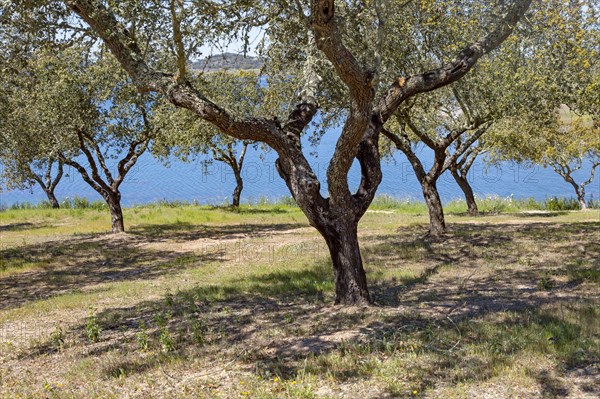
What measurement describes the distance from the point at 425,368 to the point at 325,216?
374 centimetres

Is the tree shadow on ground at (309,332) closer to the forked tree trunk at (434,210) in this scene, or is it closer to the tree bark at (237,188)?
the forked tree trunk at (434,210)

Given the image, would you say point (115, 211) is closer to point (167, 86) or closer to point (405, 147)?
point (405, 147)

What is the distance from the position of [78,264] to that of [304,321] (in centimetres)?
1109

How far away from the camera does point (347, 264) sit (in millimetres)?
9773

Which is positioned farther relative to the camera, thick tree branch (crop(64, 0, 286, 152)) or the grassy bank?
thick tree branch (crop(64, 0, 286, 152))

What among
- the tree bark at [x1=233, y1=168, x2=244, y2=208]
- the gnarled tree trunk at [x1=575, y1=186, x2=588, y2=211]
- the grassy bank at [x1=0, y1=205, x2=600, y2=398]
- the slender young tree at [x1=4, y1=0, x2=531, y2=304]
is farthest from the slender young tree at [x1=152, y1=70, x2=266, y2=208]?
the gnarled tree trunk at [x1=575, y1=186, x2=588, y2=211]

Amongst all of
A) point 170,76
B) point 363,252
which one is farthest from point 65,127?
point 170,76

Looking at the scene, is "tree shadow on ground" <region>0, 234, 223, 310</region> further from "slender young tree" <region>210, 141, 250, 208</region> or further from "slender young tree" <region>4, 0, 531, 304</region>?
"slender young tree" <region>210, 141, 250, 208</region>

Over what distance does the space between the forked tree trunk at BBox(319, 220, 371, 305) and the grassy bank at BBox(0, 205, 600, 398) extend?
0.40 metres

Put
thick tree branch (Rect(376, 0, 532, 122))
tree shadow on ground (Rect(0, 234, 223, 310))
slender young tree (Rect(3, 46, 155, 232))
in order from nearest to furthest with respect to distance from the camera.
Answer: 1. thick tree branch (Rect(376, 0, 532, 122))
2. tree shadow on ground (Rect(0, 234, 223, 310))
3. slender young tree (Rect(3, 46, 155, 232))

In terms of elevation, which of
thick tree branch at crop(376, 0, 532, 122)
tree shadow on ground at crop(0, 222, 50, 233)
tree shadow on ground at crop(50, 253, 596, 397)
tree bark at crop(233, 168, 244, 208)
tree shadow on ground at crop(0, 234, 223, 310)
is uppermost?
thick tree branch at crop(376, 0, 532, 122)

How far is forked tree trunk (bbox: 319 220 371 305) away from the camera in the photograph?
9703 millimetres

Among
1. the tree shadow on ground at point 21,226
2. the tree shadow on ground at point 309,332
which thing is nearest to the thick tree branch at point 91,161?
the tree shadow on ground at point 21,226

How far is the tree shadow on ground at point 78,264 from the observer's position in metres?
13.9
